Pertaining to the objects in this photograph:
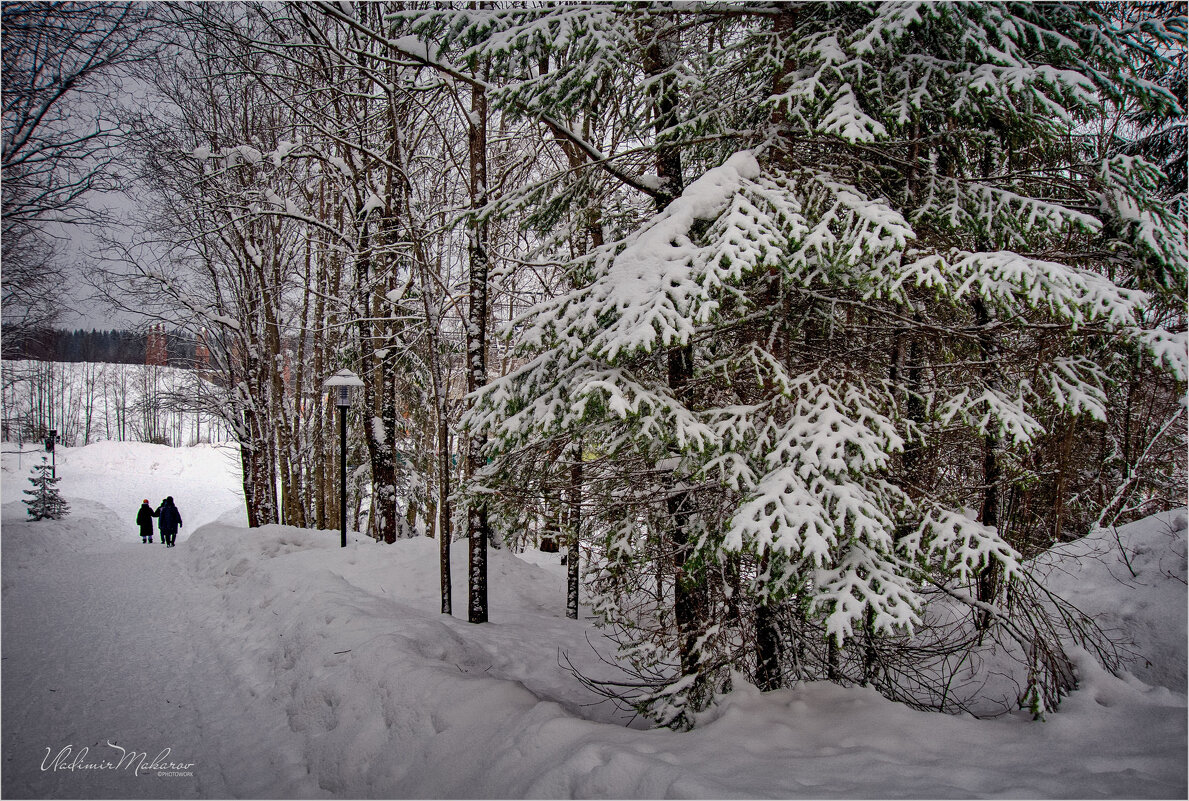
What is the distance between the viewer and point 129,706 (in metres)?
4.68

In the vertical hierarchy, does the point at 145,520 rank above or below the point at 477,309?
below

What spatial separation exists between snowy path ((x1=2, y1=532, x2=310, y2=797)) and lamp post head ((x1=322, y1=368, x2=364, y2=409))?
401 cm

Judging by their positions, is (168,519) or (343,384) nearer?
(343,384)

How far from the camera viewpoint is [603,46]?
397cm

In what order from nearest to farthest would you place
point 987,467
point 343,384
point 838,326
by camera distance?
1. point 838,326
2. point 987,467
3. point 343,384

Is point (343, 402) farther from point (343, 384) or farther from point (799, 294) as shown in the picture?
point (799, 294)

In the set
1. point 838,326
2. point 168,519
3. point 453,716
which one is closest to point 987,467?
point 838,326

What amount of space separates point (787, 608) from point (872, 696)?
80cm

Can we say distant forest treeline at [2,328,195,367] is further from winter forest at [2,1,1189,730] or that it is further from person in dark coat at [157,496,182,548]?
winter forest at [2,1,1189,730]

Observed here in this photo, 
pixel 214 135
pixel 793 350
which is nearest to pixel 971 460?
pixel 793 350

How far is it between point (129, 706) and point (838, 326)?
7344mm

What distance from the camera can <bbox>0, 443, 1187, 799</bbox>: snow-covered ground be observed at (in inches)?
113

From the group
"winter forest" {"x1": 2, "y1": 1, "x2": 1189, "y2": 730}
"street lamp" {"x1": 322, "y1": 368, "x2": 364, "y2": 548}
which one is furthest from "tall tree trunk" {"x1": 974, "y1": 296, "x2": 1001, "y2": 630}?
"street lamp" {"x1": 322, "y1": 368, "x2": 364, "y2": 548}

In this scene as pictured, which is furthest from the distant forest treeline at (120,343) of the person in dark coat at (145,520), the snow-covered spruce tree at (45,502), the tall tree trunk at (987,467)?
the tall tree trunk at (987,467)
